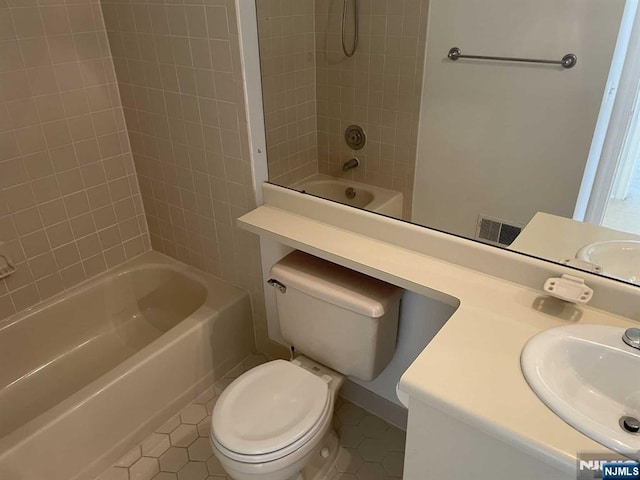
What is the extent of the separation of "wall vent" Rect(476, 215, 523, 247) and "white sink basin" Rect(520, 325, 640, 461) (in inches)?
13.5

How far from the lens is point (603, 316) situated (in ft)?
3.74

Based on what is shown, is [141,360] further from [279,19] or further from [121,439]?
[279,19]

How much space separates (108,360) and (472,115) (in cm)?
176

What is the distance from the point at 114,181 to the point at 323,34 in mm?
1107

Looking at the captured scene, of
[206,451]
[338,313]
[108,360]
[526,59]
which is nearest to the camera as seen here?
[526,59]

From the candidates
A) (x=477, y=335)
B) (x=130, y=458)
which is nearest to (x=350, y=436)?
(x=130, y=458)

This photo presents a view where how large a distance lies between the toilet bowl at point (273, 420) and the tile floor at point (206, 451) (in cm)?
24

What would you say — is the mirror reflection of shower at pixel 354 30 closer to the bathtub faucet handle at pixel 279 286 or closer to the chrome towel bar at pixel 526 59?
the chrome towel bar at pixel 526 59

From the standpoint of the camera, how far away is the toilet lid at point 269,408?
4.26 feet

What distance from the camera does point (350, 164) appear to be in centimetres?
169

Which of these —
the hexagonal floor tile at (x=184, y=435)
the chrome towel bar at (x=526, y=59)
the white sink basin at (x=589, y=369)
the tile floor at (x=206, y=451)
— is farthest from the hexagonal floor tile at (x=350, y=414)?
the chrome towel bar at (x=526, y=59)

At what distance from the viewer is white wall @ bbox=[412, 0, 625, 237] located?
1274 mm

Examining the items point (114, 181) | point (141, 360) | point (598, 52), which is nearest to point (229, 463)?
point (141, 360)

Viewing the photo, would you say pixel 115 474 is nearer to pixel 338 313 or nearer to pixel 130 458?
pixel 130 458
